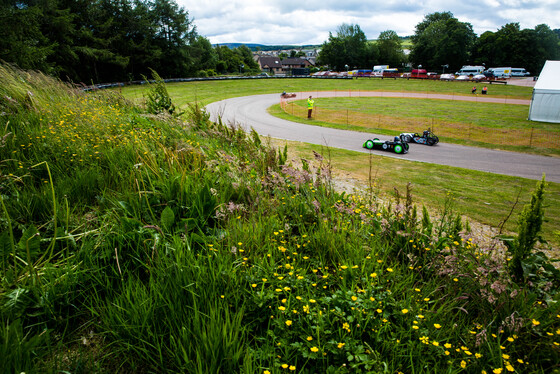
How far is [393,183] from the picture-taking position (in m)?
12.1

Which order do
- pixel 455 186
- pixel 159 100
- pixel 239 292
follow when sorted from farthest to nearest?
1. pixel 455 186
2. pixel 159 100
3. pixel 239 292

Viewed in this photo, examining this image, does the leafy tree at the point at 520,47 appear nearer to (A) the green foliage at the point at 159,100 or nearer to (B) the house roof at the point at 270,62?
(B) the house roof at the point at 270,62

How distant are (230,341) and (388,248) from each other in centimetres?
208

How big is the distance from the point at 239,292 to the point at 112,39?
6174 cm

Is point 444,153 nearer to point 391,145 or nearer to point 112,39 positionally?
point 391,145

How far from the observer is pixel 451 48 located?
90.3 meters

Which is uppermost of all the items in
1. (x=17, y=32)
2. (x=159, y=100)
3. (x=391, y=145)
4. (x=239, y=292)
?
(x=17, y=32)

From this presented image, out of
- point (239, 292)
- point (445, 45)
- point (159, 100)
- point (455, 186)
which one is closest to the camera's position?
point (239, 292)

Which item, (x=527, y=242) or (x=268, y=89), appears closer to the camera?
(x=527, y=242)

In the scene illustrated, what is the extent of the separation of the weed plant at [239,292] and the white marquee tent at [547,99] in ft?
97.3

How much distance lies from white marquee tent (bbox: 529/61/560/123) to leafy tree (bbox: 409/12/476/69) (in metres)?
74.9

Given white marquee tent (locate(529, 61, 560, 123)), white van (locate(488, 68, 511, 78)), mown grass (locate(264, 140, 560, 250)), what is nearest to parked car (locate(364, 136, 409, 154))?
mown grass (locate(264, 140, 560, 250))

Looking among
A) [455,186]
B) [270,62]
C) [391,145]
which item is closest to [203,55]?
[270,62]

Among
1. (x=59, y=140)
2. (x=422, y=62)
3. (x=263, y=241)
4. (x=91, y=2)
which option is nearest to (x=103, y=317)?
(x=263, y=241)
